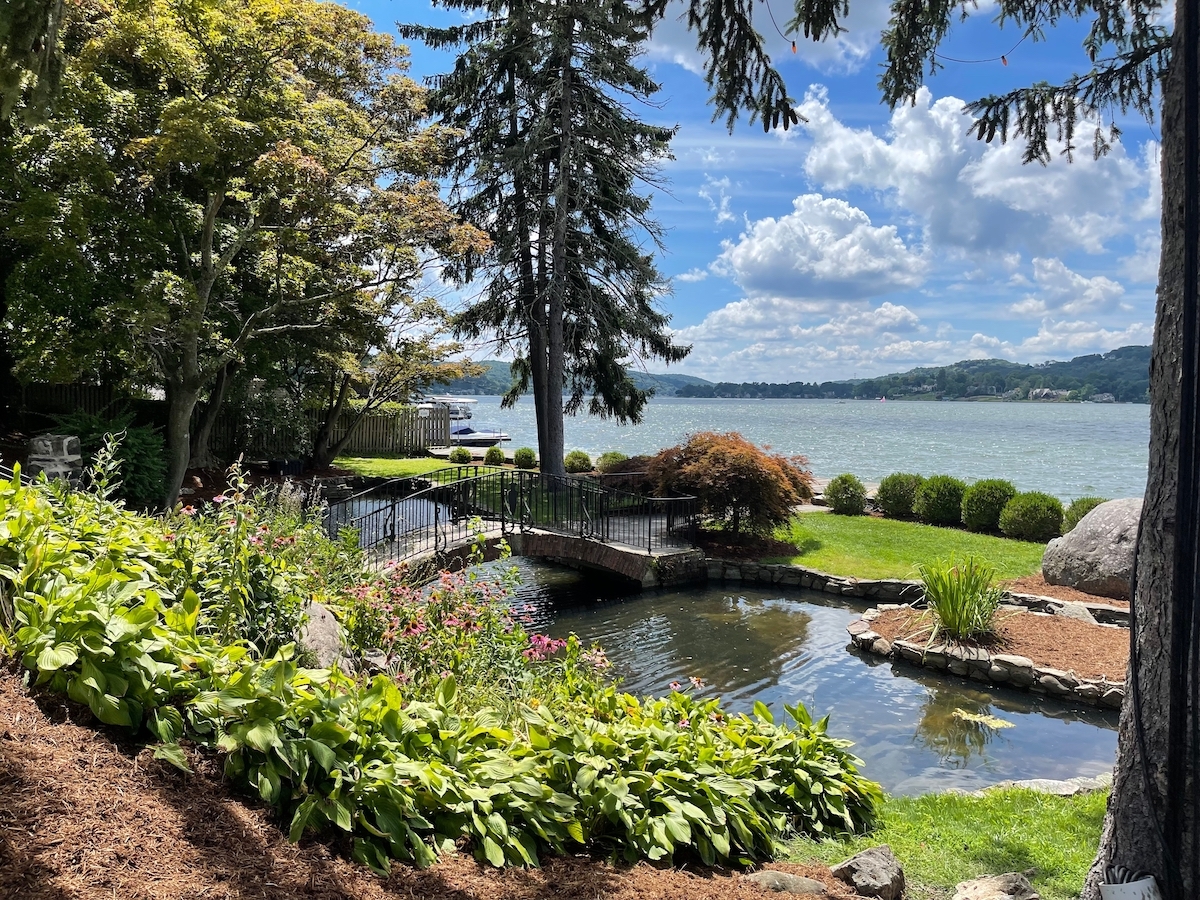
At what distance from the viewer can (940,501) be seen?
16.5m

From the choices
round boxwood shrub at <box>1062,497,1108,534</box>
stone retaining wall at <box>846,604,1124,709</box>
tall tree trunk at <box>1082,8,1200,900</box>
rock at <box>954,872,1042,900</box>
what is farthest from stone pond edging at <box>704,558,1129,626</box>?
tall tree trunk at <box>1082,8,1200,900</box>

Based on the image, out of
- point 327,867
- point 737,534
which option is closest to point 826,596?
point 737,534

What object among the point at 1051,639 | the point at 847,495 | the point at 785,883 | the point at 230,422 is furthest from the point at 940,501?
the point at 230,422

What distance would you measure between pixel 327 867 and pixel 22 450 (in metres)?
16.1

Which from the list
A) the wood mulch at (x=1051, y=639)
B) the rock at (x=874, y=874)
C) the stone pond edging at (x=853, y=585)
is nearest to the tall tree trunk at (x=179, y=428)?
the stone pond edging at (x=853, y=585)

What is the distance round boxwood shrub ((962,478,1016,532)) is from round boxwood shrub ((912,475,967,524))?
0.98 ft

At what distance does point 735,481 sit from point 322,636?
1032 centimetres

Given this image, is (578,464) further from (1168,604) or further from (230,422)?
(1168,604)

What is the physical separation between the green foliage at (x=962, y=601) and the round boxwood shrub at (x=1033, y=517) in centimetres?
665

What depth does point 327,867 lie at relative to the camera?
8.27 ft

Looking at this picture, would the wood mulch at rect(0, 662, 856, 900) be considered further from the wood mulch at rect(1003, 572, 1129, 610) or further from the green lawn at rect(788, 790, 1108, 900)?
the wood mulch at rect(1003, 572, 1129, 610)

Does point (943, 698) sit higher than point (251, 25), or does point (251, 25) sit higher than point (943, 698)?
point (251, 25)

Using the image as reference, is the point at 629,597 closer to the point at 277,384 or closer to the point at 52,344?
the point at 52,344

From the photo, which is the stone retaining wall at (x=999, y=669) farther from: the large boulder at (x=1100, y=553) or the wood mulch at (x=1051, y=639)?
the large boulder at (x=1100, y=553)
